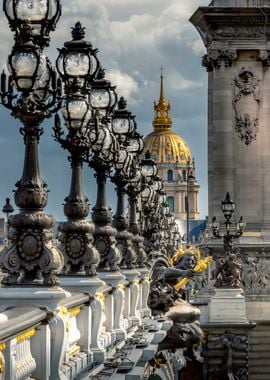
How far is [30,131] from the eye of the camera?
49.3ft

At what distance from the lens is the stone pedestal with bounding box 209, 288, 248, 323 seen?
53000mm

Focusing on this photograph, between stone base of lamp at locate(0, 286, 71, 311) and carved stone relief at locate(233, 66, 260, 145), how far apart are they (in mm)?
45347

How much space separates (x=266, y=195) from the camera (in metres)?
60.0

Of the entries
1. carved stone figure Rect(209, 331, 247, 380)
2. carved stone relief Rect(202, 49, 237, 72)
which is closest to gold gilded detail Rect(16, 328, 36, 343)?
carved stone figure Rect(209, 331, 247, 380)

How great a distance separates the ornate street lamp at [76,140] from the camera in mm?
19312

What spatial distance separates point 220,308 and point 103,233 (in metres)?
30.6

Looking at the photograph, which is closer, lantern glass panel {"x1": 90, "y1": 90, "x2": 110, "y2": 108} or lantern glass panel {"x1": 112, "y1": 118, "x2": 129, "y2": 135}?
lantern glass panel {"x1": 90, "y1": 90, "x2": 110, "y2": 108}

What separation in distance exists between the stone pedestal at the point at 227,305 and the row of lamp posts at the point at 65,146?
→ 869 inches

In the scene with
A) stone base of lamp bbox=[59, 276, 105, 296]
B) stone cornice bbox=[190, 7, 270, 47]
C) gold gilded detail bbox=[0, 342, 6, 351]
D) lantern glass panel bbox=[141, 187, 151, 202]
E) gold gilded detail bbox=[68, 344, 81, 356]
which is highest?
stone cornice bbox=[190, 7, 270, 47]

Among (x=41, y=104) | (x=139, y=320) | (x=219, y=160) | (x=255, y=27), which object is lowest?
(x=139, y=320)

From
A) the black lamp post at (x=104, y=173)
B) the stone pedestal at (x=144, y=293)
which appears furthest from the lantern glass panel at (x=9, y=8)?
the stone pedestal at (x=144, y=293)

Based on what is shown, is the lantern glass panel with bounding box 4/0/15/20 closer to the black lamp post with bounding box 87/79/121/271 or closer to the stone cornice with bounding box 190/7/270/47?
the black lamp post with bounding box 87/79/121/271

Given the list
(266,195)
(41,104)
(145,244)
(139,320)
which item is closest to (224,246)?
(266,195)

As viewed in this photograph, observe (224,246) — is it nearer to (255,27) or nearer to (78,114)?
(255,27)
